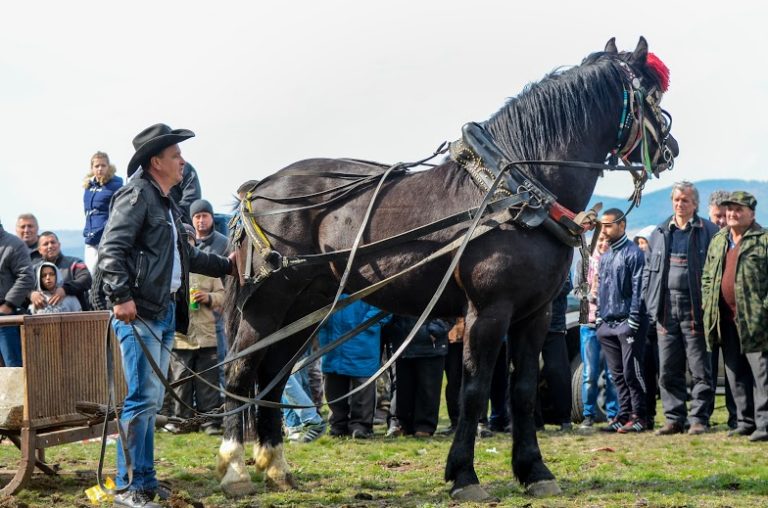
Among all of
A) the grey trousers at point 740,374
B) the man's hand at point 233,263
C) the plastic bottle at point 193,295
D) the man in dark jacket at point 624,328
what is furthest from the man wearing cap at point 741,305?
the plastic bottle at point 193,295

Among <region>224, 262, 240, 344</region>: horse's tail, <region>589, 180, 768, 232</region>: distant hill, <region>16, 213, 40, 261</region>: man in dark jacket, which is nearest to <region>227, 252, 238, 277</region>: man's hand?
<region>224, 262, 240, 344</region>: horse's tail

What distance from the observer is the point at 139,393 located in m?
6.05

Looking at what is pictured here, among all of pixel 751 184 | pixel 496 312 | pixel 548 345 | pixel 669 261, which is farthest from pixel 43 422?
pixel 751 184

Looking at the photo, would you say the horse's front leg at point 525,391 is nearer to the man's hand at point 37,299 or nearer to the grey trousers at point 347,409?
the grey trousers at point 347,409

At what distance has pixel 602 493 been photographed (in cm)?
658

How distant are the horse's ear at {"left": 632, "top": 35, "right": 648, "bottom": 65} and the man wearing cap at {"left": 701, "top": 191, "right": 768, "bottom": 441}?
3.27 m

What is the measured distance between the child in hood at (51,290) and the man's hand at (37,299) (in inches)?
1.3

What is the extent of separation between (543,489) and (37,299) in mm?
6668

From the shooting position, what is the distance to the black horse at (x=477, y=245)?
635cm

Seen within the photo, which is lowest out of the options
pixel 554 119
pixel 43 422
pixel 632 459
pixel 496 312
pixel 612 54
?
pixel 632 459

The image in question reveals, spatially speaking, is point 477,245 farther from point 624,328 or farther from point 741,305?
point 624,328

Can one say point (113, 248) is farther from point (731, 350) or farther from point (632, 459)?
point (731, 350)

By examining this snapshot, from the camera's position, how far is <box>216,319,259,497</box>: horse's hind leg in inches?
270

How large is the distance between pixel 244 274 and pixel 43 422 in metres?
1.66
